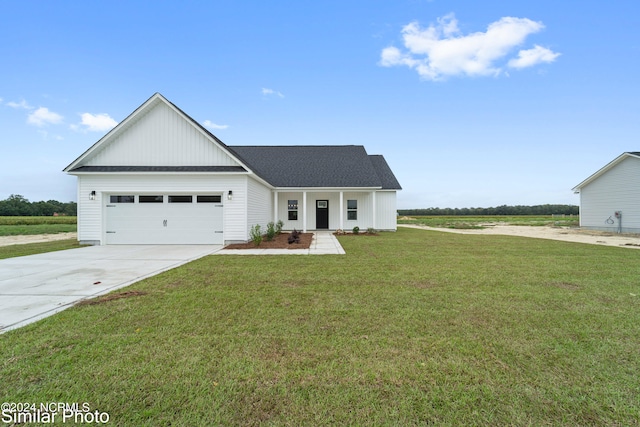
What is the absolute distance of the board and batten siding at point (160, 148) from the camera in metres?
12.0

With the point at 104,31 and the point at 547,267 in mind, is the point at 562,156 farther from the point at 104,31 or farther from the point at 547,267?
the point at 104,31

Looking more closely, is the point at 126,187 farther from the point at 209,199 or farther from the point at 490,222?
the point at 490,222

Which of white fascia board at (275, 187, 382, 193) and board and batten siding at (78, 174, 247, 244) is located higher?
white fascia board at (275, 187, 382, 193)

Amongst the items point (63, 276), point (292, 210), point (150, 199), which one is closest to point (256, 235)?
point (150, 199)

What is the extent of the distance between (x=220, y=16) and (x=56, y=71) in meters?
8.41

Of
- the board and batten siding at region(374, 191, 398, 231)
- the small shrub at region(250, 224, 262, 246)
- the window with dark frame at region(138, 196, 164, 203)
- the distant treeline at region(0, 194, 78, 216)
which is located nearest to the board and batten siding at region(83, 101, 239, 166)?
the window with dark frame at region(138, 196, 164, 203)

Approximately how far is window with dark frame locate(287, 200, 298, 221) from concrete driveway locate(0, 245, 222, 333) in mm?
10106

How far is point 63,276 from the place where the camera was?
616 cm

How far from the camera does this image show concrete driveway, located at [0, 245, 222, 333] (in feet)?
13.4

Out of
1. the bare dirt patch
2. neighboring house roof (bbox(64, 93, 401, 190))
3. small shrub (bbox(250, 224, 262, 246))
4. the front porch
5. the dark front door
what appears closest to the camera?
small shrub (bbox(250, 224, 262, 246))

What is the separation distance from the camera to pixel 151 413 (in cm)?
193

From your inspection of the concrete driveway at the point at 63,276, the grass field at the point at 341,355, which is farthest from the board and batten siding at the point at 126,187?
the grass field at the point at 341,355

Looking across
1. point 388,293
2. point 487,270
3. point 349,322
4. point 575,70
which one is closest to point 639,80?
point 575,70

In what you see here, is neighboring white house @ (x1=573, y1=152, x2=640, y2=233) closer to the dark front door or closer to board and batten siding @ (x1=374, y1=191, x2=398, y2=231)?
board and batten siding @ (x1=374, y1=191, x2=398, y2=231)
